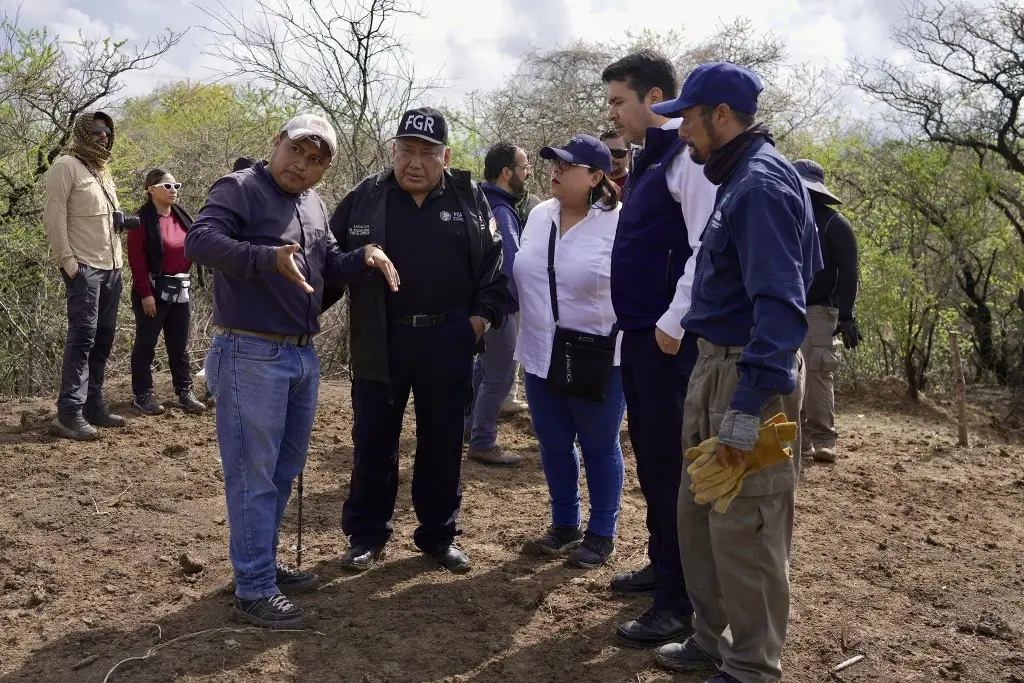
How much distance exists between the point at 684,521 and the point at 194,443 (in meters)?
4.43

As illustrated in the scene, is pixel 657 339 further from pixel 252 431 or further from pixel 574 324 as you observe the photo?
pixel 252 431

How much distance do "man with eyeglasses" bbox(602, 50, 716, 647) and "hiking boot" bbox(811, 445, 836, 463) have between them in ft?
11.1

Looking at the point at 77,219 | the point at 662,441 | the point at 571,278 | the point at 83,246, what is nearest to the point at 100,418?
the point at 83,246

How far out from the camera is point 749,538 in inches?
123

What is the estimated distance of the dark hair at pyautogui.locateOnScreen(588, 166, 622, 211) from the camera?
15.0 feet

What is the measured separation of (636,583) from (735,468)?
149cm

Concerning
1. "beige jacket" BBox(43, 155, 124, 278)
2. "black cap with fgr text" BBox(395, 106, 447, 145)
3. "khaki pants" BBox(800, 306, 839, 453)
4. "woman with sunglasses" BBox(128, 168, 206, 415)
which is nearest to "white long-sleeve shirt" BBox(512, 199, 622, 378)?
"black cap with fgr text" BBox(395, 106, 447, 145)

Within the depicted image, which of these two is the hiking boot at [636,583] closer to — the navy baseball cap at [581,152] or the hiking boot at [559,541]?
the hiking boot at [559,541]

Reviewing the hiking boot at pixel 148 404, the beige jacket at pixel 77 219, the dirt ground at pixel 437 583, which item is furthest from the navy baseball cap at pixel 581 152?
the hiking boot at pixel 148 404

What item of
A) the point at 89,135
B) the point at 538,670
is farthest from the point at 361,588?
the point at 89,135

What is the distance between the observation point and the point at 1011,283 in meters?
10.0

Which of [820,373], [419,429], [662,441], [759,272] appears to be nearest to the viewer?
[759,272]

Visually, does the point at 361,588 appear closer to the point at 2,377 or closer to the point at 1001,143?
the point at 2,377

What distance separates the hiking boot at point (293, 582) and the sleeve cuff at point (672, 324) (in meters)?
2.01
